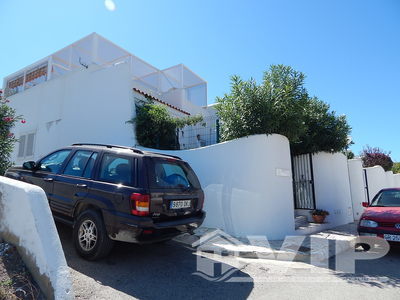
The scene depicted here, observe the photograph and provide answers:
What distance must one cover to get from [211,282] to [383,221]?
4353mm

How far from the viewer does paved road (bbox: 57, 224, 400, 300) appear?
3270mm

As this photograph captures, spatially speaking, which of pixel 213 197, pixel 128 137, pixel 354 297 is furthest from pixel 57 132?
pixel 354 297

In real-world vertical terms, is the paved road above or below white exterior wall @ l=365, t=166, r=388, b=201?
below

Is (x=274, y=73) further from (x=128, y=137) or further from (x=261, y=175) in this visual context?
(x=128, y=137)

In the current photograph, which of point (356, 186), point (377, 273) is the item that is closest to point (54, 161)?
point (377, 273)

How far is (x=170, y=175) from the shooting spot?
4.30 m

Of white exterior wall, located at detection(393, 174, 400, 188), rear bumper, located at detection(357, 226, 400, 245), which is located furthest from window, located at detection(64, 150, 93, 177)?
white exterior wall, located at detection(393, 174, 400, 188)

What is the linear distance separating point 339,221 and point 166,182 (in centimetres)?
807

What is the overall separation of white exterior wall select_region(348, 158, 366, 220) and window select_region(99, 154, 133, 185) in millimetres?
10784

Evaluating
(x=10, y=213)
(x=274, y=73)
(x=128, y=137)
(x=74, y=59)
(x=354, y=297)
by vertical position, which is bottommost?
(x=354, y=297)

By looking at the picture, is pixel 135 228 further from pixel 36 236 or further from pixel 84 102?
pixel 84 102

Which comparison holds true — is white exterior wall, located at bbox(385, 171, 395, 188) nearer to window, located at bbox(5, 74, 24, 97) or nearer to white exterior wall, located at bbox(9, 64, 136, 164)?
white exterior wall, located at bbox(9, 64, 136, 164)

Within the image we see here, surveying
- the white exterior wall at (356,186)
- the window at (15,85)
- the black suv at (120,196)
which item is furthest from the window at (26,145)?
the white exterior wall at (356,186)

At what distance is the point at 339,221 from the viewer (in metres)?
9.39
